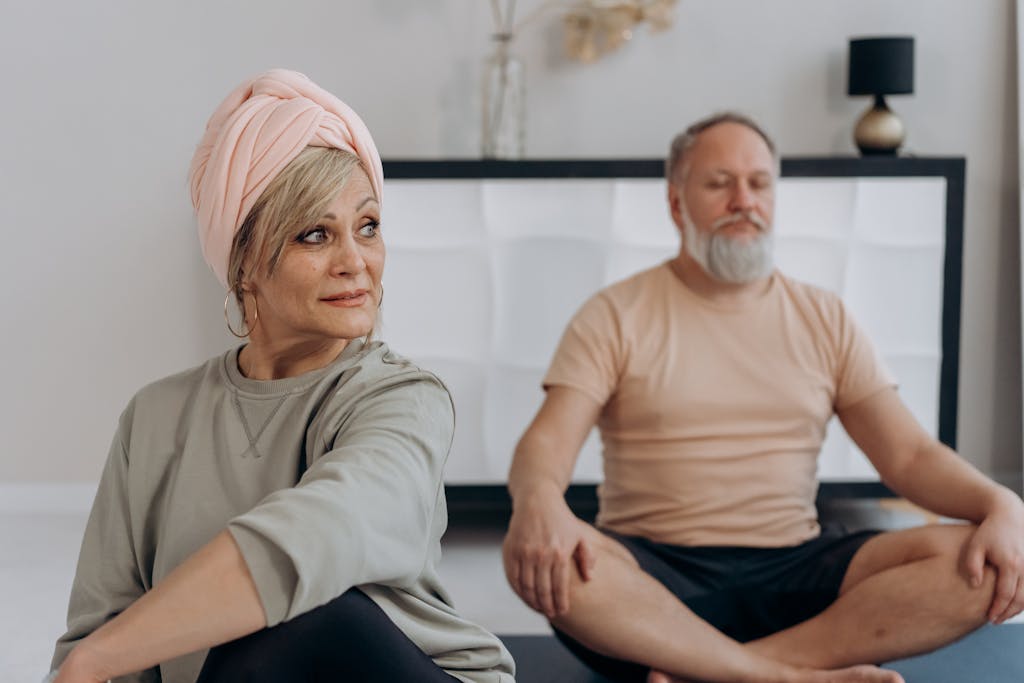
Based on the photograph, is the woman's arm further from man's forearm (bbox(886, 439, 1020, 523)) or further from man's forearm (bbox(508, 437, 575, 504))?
man's forearm (bbox(886, 439, 1020, 523))

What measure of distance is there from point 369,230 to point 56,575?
2.44 m

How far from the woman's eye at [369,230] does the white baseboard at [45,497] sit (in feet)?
10.3

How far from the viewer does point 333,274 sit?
1.59 m

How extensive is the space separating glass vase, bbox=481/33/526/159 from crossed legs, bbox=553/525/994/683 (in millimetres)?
1869

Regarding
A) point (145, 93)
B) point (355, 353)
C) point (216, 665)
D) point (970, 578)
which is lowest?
point (970, 578)

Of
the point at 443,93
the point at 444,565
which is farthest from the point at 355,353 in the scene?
the point at 443,93

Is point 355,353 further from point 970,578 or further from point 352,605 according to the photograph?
point 970,578

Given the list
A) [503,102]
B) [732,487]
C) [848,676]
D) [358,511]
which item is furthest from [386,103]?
[358,511]

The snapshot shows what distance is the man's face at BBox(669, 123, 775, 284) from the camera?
2754 mm

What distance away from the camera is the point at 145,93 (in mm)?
4301

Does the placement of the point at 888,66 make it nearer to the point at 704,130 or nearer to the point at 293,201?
the point at 704,130

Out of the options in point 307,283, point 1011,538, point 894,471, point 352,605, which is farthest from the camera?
point 894,471

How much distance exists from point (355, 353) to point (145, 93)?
116 inches

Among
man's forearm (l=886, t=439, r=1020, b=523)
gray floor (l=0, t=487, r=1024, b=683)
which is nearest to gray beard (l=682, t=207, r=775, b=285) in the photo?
man's forearm (l=886, t=439, r=1020, b=523)
